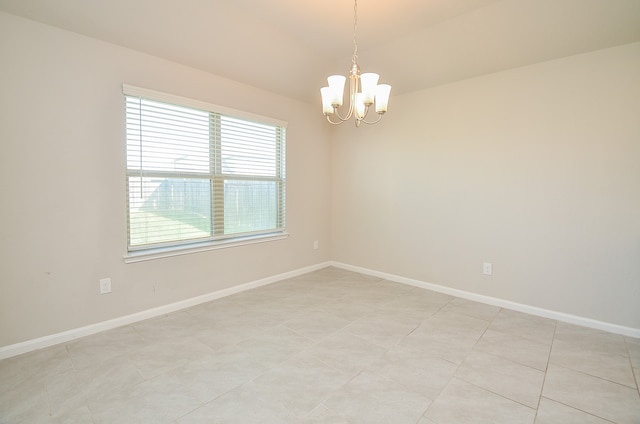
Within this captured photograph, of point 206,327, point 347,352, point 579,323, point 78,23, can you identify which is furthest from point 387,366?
point 78,23

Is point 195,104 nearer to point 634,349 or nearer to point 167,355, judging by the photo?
point 167,355

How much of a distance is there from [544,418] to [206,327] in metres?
2.44

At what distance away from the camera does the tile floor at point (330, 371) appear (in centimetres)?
163

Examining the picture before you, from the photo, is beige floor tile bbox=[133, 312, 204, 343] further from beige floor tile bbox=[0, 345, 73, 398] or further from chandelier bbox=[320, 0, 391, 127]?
chandelier bbox=[320, 0, 391, 127]

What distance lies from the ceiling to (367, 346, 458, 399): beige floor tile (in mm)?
2808

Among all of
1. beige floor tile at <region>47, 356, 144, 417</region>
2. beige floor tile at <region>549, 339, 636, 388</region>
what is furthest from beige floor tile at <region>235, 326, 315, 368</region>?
beige floor tile at <region>549, 339, 636, 388</region>

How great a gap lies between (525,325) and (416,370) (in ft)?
4.66

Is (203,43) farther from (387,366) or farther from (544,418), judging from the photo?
(544,418)

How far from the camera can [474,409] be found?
1.67 meters

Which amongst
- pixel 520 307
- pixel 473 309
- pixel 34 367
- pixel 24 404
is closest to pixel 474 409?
pixel 473 309

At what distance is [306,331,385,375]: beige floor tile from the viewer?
2.08 meters

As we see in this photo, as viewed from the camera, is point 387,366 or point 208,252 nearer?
point 387,366

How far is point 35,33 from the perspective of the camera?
212cm

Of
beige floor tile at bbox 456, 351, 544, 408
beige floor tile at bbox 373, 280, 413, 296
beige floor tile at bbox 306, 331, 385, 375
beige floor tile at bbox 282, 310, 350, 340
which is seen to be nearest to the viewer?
beige floor tile at bbox 456, 351, 544, 408
